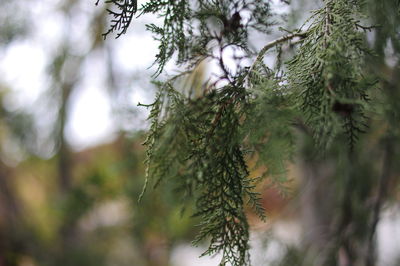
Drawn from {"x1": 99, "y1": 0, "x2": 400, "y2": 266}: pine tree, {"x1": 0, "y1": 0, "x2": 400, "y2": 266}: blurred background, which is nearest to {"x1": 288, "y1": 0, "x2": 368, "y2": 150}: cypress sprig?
{"x1": 99, "y1": 0, "x2": 400, "y2": 266}: pine tree

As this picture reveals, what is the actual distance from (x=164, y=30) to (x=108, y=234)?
3517 millimetres

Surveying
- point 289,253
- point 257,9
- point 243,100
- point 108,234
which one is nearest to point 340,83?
point 243,100

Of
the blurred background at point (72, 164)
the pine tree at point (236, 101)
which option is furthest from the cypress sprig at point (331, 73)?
the blurred background at point (72, 164)

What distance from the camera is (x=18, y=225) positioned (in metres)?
3.78

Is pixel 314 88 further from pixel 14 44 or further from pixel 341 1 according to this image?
pixel 14 44

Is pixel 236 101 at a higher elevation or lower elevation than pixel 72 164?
lower

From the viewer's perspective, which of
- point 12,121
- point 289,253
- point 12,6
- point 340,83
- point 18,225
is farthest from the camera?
point 18,225

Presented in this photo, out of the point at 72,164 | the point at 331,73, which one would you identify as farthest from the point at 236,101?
the point at 72,164

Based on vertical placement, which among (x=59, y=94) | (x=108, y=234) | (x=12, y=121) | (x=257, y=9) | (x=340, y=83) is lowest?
(x=340, y=83)

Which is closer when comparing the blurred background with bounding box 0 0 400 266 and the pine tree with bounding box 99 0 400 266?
the pine tree with bounding box 99 0 400 266

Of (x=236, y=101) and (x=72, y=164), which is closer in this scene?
(x=236, y=101)

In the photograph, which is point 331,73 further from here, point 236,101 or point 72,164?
point 72,164

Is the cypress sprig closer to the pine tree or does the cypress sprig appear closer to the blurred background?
the pine tree

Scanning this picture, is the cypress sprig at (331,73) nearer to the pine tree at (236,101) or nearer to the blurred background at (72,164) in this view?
the pine tree at (236,101)
